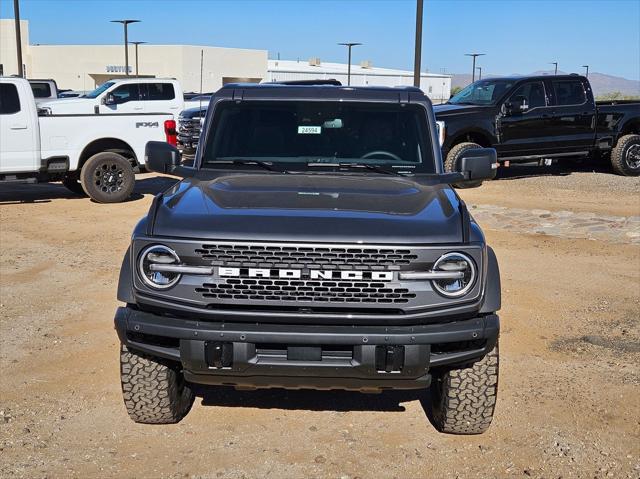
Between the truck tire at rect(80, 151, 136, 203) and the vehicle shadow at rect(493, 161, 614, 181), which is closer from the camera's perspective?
the truck tire at rect(80, 151, 136, 203)

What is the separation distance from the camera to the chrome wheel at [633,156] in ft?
55.2

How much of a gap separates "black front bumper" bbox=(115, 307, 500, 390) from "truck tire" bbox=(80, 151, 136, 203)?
9.38 meters

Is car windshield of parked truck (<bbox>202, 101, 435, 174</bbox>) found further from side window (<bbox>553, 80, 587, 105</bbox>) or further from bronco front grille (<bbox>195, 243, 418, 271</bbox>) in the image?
side window (<bbox>553, 80, 587, 105</bbox>)

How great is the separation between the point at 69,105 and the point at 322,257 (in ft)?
46.6

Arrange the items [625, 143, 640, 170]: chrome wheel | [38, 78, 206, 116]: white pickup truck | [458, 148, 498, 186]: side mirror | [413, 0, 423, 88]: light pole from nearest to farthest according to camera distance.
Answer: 1. [458, 148, 498, 186]: side mirror
2. [625, 143, 640, 170]: chrome wheel
3. [413, 0, 423, 88]: light pole
4. [38, 78, 206, 116]: white pickup truck

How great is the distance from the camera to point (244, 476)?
3.96m

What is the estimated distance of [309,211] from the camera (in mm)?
3982

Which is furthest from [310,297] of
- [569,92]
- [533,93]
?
[569,92]

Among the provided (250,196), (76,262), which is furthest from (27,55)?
(250,196)

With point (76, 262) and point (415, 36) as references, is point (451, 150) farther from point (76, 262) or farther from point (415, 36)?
point (76, 262)

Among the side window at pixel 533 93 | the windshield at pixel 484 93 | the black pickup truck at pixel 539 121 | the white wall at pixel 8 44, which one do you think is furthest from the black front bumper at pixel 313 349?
the white wall at pixel 8 44

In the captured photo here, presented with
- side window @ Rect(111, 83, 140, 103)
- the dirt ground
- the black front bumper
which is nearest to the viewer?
the black front bumper

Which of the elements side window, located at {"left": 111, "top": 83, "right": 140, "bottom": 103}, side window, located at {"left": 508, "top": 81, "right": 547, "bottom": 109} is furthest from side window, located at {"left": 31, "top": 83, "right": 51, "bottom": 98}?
side window, located at {"left": 508, "top": 81, "right": 547, "bottom": 109}

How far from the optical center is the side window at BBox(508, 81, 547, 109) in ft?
50.8
